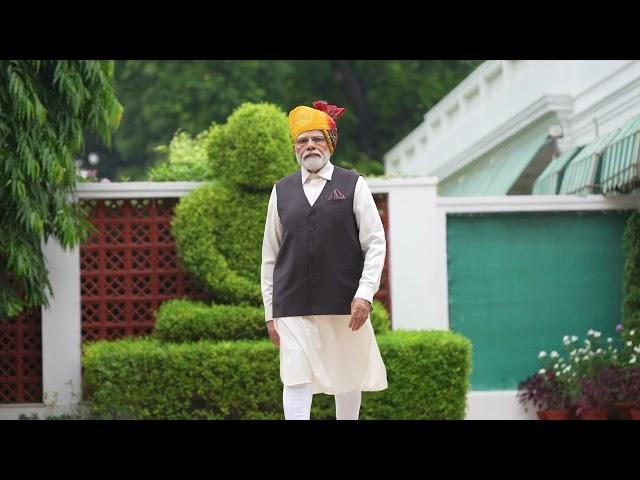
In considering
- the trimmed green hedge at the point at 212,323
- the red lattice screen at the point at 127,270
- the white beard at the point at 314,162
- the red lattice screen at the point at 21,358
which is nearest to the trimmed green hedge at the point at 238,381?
the trimmed green hedge at the point at 212,323

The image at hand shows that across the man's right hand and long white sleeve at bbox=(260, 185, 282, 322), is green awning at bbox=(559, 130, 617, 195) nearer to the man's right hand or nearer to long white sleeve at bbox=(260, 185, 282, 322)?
long white sleeve at bbox=(260, 185, 282, 322)

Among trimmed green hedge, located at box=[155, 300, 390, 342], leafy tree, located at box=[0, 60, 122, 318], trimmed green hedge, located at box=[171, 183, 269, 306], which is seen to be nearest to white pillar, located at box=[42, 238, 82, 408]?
leafy tree, located at box=[0, 60, 122, 318]

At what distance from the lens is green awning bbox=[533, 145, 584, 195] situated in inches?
541

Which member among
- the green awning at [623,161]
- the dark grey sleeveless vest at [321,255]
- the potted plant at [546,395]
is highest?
the green awning at [623,161]

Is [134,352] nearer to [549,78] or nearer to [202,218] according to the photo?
[202,218]

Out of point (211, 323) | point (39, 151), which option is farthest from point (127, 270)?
point (39, 151)

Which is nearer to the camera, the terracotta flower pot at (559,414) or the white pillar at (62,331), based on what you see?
the white pillar at (62,331)

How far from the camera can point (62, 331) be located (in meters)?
10.8

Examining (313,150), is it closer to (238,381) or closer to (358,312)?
(358,312)

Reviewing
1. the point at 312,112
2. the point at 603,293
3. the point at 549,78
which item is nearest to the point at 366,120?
the point at 549,78

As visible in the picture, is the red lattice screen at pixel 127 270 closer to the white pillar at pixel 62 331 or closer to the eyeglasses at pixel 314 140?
the white pillar at pixel 62 331

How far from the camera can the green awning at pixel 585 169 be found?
484 inches

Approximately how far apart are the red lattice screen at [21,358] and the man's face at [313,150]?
506cm

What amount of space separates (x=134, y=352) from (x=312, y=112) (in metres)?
4.20
